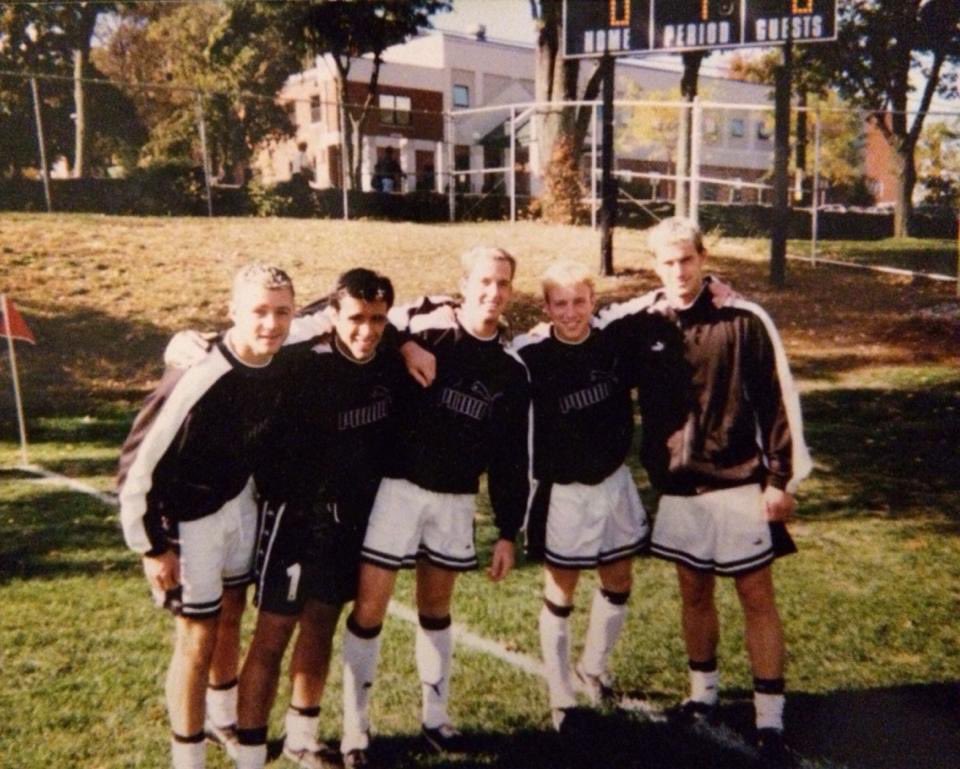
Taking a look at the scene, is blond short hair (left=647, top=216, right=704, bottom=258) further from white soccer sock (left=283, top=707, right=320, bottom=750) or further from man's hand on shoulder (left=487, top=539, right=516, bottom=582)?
white soccer sock (left=283, top=707, right=320, bottom=750)

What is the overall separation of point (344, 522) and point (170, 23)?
14106 mm

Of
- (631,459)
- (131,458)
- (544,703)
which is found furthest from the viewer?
(631,459)

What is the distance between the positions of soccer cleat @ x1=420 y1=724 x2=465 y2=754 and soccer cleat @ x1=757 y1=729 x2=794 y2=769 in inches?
41.9

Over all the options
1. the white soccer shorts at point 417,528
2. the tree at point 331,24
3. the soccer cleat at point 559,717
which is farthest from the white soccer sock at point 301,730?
the tree at point 331,24

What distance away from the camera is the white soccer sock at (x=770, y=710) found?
3.18m

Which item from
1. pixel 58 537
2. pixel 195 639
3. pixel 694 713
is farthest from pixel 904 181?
pixel 195 639

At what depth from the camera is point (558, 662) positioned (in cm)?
342

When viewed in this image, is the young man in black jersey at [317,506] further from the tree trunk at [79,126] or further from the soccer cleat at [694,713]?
the tree trunk at [79,126]

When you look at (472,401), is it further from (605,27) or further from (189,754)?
(605,27)

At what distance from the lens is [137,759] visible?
3115 millimetres

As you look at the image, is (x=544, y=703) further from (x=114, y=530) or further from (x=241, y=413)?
(x=114, y=530)

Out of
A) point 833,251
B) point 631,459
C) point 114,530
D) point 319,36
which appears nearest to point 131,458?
point 114,530

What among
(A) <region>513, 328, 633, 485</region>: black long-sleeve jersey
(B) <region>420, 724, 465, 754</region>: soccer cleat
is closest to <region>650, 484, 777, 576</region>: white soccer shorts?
(A) <region>513, 328, 633, 485</region>: black long-sleeve jersey

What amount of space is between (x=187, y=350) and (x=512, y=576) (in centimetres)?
278
